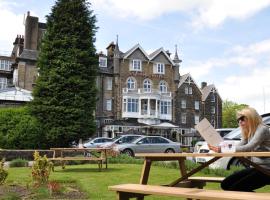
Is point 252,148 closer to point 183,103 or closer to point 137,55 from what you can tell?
point 137,55

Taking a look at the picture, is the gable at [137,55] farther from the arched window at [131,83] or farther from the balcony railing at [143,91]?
the balcony railing at [143,91]

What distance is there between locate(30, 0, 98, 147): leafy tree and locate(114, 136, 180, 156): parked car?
4.62 metres

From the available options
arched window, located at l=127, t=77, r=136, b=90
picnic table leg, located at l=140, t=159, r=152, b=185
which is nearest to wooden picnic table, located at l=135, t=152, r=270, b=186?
picnic table leg, located at l=140, t=159, r=152, b=185

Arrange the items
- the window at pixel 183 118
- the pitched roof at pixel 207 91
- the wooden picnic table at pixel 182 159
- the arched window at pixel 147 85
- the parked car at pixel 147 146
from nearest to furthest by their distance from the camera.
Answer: the wooden picnic table at pixel 182 159 → the parked car at pixel 147 146 → the arched window at pixel 147 85 → the window at pixel 183 118 → the pitched roof at pixel 207 91

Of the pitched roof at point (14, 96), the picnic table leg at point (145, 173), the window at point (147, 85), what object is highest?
the window at point (147, 85)

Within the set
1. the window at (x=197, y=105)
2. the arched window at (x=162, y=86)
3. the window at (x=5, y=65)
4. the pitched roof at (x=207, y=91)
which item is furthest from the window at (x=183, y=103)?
the window at (x=5, y=65)

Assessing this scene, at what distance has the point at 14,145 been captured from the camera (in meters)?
26.3

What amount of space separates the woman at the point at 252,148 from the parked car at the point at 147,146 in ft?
68.9

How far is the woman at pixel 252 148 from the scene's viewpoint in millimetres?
5375

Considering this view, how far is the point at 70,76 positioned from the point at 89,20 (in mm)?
4718

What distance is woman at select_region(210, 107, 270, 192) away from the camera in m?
5.38

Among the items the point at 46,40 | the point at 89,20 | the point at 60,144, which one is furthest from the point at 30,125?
the point at 89,20

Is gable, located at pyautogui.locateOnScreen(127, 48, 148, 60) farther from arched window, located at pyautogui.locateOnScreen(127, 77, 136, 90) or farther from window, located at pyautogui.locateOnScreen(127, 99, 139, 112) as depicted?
window, located at pyautogui.locateOnScreen(127, 99, 139, 112)

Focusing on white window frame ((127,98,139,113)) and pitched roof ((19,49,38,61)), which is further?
white window frame ((127,98,139,113))
